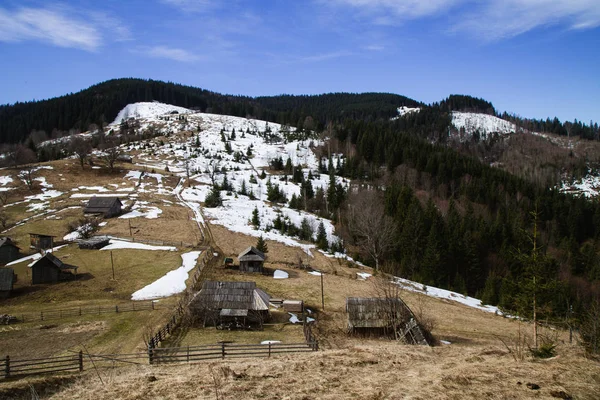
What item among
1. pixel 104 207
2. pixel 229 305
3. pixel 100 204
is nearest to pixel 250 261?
pixel 229 305

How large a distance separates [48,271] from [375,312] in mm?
39799

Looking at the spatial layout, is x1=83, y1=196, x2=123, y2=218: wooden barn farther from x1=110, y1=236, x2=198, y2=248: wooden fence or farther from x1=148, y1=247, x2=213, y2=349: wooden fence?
x1=148, y1=247, x2=213, y2=349: wooden fence

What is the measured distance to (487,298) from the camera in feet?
166

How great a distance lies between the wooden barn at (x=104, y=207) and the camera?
71.1 metres

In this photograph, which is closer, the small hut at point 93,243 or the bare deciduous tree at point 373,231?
the small hut at point 93,243

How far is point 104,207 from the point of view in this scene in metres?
71.8

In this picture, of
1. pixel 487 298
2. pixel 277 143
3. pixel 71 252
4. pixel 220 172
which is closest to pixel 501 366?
pixel 487 298

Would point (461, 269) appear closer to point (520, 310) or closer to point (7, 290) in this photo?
point (520, 310)

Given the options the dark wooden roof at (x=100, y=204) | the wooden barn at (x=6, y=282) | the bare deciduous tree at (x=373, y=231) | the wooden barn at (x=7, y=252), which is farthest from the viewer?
the dark wooden roof at (x=100, y=204)

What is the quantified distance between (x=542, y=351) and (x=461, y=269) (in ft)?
168

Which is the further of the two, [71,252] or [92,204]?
[92,204]

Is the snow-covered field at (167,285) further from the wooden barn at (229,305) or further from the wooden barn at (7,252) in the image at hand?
the wooden barn at (7,252)

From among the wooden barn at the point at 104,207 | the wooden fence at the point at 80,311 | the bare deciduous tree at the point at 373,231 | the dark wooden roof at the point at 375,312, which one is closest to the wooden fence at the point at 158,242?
the wooden barn at the point at 104,207

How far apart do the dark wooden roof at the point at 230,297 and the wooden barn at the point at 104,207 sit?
47.6 metres
